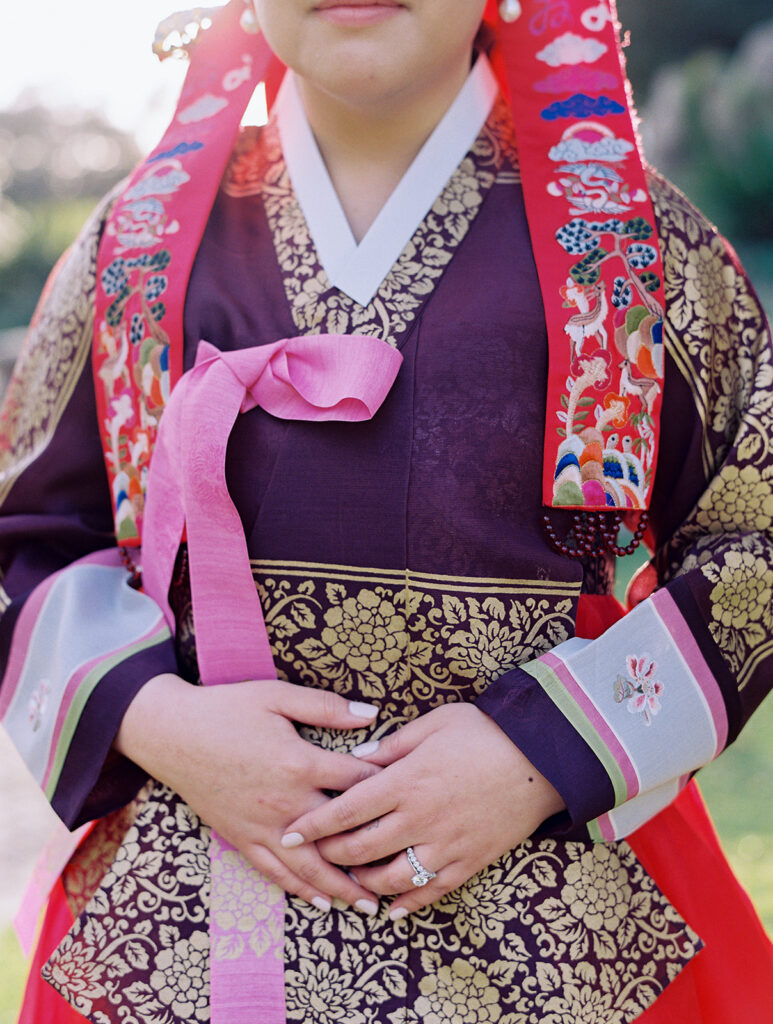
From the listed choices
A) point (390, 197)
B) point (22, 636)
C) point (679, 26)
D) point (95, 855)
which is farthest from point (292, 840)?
point (679, 26)

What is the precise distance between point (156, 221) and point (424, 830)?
27.0 inches

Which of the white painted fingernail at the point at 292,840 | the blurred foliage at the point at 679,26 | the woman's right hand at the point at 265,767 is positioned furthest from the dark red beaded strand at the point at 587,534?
the blurred foliage at the point at 679,26

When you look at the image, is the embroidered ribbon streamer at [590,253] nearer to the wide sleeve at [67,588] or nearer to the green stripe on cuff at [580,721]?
the green stripe on cuff at [580,721]

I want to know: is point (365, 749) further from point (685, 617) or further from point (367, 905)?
point (685, 617)

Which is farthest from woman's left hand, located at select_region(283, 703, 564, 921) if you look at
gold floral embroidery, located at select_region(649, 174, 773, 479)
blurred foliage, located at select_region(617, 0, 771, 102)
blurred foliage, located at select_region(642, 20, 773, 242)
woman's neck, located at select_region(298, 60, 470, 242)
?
blurred foliage, located at select_region(617, 0, 771, 102)

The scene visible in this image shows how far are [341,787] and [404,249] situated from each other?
53 cm

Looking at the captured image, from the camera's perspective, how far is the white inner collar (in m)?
1.06

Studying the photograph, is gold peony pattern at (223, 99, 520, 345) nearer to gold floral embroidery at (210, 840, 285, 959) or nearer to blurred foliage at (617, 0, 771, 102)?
gold floral embroidery at (210, 840, 285, 959)

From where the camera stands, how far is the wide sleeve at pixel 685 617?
96cm

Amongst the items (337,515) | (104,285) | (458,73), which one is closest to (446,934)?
(337,515)

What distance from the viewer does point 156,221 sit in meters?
1.14

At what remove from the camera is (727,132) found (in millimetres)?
6102

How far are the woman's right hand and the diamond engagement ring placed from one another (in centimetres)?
6

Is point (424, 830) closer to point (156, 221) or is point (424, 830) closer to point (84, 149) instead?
point (156, 221)
